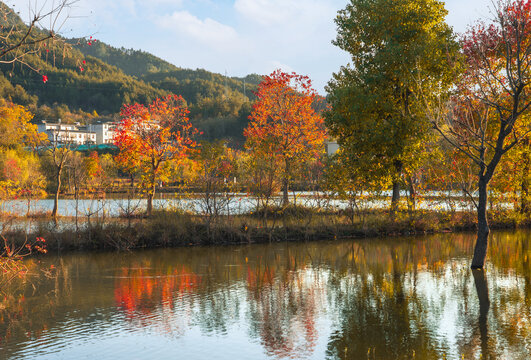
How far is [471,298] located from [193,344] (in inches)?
288

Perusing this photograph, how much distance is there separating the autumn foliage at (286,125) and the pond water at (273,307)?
600 inches

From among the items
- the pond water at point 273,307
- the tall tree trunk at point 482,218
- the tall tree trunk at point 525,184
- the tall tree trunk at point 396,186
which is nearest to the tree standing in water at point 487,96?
the tall tree trunk at point 482,218

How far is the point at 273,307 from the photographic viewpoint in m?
12.3

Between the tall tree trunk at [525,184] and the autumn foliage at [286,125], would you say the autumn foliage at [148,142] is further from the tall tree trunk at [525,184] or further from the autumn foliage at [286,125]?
the tall tree trunk at [525,184]

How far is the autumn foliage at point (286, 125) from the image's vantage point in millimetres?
34750

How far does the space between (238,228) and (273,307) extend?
37.5ft

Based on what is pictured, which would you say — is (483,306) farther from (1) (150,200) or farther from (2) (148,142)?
(2) (148,142)

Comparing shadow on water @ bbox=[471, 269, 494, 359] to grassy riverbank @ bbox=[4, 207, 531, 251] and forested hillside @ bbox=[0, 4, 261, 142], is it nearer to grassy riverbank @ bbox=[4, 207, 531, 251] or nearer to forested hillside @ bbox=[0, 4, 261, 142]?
grassy riverbank @ bbox=[4, 207, 531, 251]

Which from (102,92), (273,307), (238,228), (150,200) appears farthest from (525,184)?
(102,92)

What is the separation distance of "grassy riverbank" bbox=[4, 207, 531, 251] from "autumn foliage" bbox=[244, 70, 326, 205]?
7680 mm

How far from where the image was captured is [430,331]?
1000 cm

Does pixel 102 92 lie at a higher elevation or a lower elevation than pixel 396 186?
higher

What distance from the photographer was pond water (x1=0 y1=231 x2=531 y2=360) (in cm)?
926

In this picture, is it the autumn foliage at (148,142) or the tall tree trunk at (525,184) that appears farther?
the autumn foliage at (148,142)
